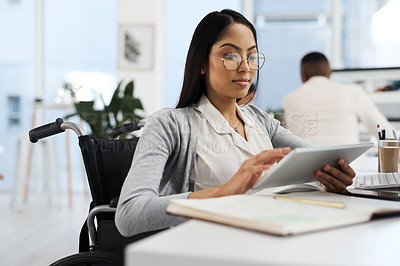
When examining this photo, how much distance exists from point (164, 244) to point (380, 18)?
471 cm

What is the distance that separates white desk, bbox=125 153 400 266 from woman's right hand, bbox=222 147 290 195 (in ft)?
0.74

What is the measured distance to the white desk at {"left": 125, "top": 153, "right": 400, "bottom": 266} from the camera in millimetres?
483

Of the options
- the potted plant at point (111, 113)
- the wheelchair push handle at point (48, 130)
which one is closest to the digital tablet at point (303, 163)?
the wheelchair push handle at point (48, 130)

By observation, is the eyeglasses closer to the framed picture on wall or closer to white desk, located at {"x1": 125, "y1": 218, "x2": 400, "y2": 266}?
white desk, located at {"x1": 125, "y1": 218, "x2": 400, "y2": 266}

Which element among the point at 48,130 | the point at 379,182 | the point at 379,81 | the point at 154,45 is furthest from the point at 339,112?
the point at 154,45

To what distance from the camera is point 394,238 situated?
613mm

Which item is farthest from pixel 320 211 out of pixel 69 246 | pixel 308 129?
pixel 69 246

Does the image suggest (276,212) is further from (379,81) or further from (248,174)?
(379,81)

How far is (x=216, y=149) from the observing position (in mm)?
1187

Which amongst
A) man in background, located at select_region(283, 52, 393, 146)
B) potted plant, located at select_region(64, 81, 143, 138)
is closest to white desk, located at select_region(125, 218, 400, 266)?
man in background, located at select_region(283, 52, 393, 146)

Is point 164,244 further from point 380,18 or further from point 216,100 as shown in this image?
point 380,18

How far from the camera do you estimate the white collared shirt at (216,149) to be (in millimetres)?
1165

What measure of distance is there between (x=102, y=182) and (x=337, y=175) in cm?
69

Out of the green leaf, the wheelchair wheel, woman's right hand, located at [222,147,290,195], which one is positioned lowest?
the wheelchair wheel
